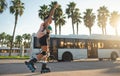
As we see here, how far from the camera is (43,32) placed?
793 cm

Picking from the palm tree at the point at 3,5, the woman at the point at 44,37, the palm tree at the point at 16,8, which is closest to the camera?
the woman at the point at 44,37

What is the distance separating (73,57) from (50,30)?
666 inches

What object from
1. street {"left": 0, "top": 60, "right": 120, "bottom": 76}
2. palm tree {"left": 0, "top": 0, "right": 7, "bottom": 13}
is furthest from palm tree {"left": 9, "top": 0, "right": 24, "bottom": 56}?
street {"left": 0, "top": 60, "right": 120, "bottom": 76}

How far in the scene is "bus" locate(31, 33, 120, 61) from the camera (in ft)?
77.0

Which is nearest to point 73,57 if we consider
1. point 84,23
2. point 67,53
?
point 67,53

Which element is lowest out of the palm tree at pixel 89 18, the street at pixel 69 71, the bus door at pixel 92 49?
the street at pixel 69 71

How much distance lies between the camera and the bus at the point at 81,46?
23.5m

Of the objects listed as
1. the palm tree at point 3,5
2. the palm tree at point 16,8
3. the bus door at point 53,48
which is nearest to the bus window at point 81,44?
the bus door at point 53,48

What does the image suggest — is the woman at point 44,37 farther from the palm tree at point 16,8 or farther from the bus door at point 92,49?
the palm tree at point 16,8

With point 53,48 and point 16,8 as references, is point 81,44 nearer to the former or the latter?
point 53,48

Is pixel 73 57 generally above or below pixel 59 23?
below

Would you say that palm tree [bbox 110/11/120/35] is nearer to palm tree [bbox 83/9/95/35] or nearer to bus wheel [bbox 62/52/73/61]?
palm tree [bbox 83/9/95/35]

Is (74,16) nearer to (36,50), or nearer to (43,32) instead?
(36,50)

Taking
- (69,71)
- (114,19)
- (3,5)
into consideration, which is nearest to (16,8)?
(3,5)
